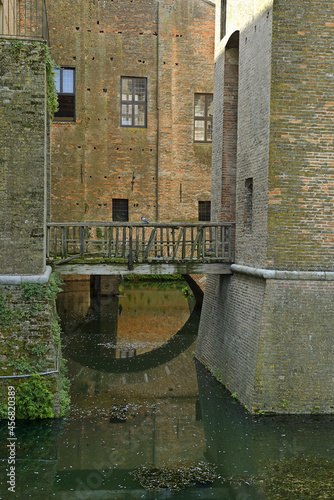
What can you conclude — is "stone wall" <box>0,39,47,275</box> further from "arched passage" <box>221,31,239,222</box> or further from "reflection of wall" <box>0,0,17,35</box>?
"arched passage" <box>221,31,239,222</box>

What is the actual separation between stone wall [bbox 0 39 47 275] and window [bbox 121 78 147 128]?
13.0 meters

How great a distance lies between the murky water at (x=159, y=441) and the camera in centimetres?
705

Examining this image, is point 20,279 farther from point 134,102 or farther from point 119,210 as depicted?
point 134,102

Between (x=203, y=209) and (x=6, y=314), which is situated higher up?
(x=203, y=209)

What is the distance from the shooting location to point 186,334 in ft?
60.1

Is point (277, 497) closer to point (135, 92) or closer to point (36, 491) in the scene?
point (36, 491)

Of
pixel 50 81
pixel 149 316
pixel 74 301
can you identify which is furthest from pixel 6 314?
pixel 74 301

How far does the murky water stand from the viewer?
23.1ft

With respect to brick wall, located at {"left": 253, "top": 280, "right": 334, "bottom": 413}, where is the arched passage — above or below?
above

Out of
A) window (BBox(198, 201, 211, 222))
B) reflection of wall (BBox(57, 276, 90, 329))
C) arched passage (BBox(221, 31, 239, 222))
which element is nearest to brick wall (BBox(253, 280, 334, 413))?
arched passage (BBox(221, 31, 239, 222))

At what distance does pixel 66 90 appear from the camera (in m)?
21.9

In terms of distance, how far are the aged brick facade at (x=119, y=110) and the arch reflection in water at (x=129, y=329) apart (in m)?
3.72

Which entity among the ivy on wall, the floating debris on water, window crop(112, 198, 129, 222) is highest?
window crop(112, 198, 129, 222)

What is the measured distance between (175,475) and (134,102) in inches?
682
